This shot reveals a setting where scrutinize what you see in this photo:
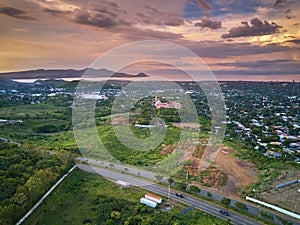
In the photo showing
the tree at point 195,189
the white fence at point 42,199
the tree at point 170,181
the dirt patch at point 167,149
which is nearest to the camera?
the white fence at point 42,199

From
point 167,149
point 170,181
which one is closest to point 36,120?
point 167,149

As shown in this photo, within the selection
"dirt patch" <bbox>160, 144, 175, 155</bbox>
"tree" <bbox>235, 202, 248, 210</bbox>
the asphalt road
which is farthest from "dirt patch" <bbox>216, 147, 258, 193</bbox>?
"dirt patch" <bbox>160, 144, 175, 155</bbox>

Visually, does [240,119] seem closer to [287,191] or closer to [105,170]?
[287,191]

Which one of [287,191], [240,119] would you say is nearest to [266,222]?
[287,191]

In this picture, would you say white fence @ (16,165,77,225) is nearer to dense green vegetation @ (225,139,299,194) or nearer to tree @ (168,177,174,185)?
tree @ (168,177,174,185)

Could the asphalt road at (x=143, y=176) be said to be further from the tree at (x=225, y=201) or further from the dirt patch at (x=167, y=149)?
the dirt patch at (x=167, y=149)

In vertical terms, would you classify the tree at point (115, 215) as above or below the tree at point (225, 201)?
below

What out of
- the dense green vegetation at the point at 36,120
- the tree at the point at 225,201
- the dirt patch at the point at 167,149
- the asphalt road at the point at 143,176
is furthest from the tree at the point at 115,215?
the dense green vegetation at the point at 36,120
